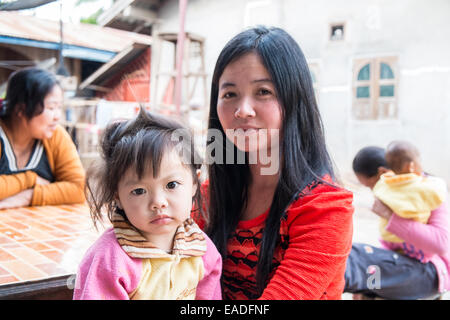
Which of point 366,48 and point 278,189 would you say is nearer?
point 278,189

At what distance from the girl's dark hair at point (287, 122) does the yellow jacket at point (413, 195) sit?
0.80 meters

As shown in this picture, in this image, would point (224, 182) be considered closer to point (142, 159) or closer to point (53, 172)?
point (142, 159)

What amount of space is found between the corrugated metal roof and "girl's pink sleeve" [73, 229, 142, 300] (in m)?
0.71

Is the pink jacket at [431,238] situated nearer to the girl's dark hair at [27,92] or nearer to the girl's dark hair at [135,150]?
the girl's dark hair at [135,150]

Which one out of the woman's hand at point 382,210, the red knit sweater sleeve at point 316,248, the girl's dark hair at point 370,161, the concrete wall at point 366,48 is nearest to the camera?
the red knit sweater sleeve at point 316,248

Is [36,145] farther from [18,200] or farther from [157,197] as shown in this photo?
[157,197]

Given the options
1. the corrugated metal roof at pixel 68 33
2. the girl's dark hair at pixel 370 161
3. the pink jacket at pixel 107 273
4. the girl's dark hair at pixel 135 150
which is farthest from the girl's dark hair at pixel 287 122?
the girl's dark hair at pixel 370 161

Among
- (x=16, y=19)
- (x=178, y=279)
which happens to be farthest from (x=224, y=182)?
(x=16, y=19)

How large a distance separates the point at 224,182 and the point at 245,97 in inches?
12.6

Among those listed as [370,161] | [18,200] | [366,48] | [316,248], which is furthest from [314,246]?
[366,48]

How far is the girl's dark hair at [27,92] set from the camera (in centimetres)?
193

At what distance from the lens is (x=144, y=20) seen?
4516 millimetres

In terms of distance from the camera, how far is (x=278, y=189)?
1.03m

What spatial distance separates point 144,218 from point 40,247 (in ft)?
1.98
